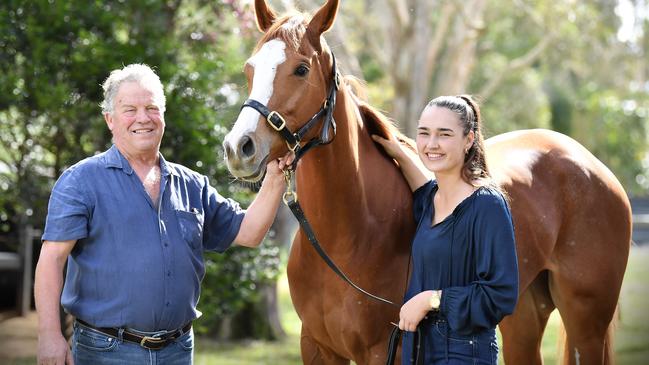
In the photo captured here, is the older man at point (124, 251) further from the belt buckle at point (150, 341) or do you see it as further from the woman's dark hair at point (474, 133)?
the woman's dark hair at point (474, 133)

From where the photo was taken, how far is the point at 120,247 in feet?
9.60

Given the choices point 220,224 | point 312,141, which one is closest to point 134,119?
point 220,224

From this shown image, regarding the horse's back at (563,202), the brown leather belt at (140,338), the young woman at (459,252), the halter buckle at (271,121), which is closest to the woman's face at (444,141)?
the young woman at (459,252)

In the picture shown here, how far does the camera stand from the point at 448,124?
2.79 metres

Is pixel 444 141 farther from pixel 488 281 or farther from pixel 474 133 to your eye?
pixel 488 281

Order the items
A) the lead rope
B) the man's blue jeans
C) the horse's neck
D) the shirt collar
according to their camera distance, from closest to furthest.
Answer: the man's blue jeans < the shirt collar < the lead rope < the horse's neck

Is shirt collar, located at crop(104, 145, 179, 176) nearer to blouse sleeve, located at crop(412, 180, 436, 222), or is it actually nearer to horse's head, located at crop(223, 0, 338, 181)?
horse's head, located at crop(223, 0, 338, 181)

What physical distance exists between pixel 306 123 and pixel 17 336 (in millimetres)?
5173

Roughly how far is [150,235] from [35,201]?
3135 mm

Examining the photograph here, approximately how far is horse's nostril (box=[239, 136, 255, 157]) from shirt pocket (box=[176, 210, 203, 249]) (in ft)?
1.21

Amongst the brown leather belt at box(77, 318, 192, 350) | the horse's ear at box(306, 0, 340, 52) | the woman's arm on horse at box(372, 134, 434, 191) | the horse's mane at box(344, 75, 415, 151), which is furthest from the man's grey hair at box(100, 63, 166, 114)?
the woman's arm on horse at box(372, 134, 434, 191)

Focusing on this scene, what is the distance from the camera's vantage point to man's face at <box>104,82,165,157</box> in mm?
3025

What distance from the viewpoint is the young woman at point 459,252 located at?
8.64ft

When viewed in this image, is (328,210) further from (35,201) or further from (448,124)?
(35,201)
